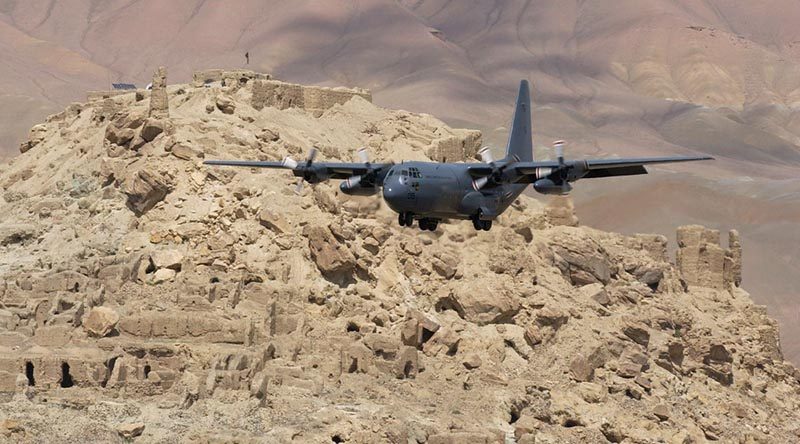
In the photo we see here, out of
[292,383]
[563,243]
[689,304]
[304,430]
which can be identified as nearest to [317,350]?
[292,383]

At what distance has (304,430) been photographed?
65.9m

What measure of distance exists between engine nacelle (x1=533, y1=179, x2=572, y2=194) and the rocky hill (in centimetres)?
1056

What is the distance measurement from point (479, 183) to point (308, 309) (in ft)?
38.4

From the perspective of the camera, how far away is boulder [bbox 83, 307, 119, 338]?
71.6m

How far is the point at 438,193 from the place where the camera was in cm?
6881

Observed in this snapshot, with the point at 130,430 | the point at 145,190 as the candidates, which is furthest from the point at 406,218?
the point at 145,190

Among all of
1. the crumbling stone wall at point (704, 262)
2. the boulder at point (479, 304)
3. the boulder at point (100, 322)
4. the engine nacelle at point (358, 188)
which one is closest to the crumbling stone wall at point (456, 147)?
the boulder at point (479, 304)

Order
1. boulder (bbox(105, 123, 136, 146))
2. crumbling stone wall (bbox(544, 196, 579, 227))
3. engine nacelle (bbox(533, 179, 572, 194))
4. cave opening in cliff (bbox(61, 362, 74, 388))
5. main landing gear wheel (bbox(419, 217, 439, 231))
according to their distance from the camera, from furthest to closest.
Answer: crumbling stone wall (bbox(544, 196, 579, 227)) → boulder (bbox(105, 123, 136, 146)) → main landing gear wheel (bbox(419, 217, 439, 231)) → cave opening in cliff (bbox(61, 362, 74, 388)) → engine nacelle (bbox(533, 179, 572, 194))

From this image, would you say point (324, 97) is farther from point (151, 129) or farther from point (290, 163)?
point (290, 163)

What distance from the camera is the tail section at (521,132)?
82875mm

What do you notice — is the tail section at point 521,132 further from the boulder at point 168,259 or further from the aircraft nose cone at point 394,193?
the boulder at point 168,259

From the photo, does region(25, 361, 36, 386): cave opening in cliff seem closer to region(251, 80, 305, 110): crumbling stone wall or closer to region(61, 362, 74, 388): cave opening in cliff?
region(61, 362, 74, 388): cave opening in cliff

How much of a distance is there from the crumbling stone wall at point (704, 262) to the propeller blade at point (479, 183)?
114 feet

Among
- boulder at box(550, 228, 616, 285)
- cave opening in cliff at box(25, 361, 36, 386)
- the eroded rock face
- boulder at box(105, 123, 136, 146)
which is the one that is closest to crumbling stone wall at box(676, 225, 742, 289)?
boulder at box(550, 228, 616, 285)
